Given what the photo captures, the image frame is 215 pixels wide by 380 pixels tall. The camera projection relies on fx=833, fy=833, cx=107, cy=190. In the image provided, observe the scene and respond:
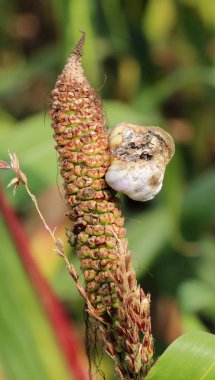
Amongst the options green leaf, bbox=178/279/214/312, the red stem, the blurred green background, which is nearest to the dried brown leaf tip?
the red stem

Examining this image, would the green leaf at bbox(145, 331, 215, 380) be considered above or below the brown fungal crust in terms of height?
below

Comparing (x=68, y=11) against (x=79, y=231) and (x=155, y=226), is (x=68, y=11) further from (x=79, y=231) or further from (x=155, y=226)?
(x=79, y=231)

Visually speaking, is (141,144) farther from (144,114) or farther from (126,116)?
(144,114)

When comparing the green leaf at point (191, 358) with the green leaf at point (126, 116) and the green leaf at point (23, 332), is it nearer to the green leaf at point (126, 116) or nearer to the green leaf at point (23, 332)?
the green leaf at point (23, 332)

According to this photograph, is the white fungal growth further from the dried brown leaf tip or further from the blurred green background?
the blurred green background

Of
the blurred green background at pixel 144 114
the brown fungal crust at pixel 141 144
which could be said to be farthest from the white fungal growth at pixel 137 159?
the blurred green background at pixel 144 114

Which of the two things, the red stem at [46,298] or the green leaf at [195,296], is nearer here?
the red stem at [46,298]

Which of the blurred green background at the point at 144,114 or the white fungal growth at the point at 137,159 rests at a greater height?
the white fungal growth at the point at 137,159
